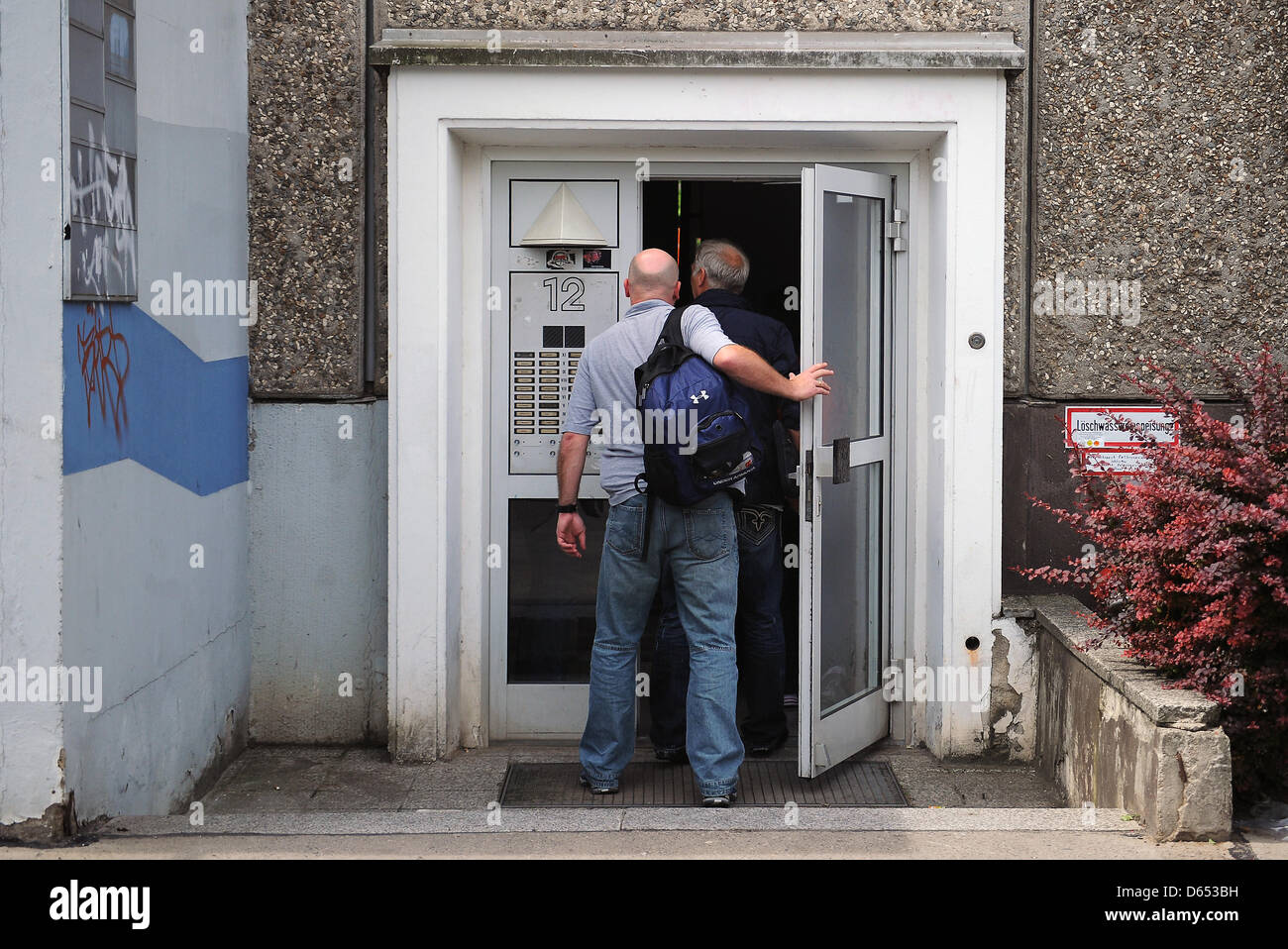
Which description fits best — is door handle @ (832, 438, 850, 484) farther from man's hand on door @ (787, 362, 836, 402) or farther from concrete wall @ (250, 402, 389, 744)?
concrete wall @ (250, 402, 389, 744)

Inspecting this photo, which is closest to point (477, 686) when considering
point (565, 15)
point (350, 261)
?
point (350, 261)

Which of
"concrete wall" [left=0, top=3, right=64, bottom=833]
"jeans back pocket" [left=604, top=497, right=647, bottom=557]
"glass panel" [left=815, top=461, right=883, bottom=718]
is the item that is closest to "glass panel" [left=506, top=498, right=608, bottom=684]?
"jeans back pocket" [left=604, top=497, right=647, bottom=557]

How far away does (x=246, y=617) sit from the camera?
549 cm

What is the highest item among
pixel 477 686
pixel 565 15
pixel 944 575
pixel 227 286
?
pixel 565 15

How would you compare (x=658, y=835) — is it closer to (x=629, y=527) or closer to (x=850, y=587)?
(x=629, y=527)

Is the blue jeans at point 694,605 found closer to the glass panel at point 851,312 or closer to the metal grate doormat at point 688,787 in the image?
the metal grate doormat at point 688,787

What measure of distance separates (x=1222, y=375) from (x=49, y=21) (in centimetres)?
378

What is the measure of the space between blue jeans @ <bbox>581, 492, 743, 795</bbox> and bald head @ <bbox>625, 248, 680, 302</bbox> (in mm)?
752

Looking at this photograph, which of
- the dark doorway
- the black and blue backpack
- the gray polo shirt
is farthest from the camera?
the dark doorway

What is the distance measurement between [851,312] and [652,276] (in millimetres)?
883

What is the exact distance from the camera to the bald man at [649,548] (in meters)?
4.78

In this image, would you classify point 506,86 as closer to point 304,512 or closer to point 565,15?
point 565,15

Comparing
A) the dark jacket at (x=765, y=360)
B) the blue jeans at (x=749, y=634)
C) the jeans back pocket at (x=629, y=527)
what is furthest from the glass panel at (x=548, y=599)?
the jeans back pocket at (x=629, y=527)

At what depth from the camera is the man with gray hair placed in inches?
211
